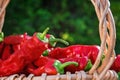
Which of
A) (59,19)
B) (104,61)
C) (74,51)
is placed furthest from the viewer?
(59,19)

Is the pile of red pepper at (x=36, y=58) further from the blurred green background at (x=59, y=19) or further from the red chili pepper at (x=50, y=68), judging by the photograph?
the blurred green background at (x=59, y=19)

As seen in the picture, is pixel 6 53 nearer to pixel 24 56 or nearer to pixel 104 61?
pixel 24 56

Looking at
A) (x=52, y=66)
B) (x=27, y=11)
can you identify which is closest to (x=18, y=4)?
(x=27, y=11)

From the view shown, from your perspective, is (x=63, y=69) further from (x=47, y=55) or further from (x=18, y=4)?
(x=18, y=4)

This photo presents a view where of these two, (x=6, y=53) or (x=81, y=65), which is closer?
(x=81, y=65)

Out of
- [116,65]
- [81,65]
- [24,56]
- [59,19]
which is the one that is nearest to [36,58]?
[24,56]

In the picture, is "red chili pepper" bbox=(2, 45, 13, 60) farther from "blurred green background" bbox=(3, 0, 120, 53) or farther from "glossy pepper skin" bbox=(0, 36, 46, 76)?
"blurred green background" bbox=(3, 0, 120, 53)
